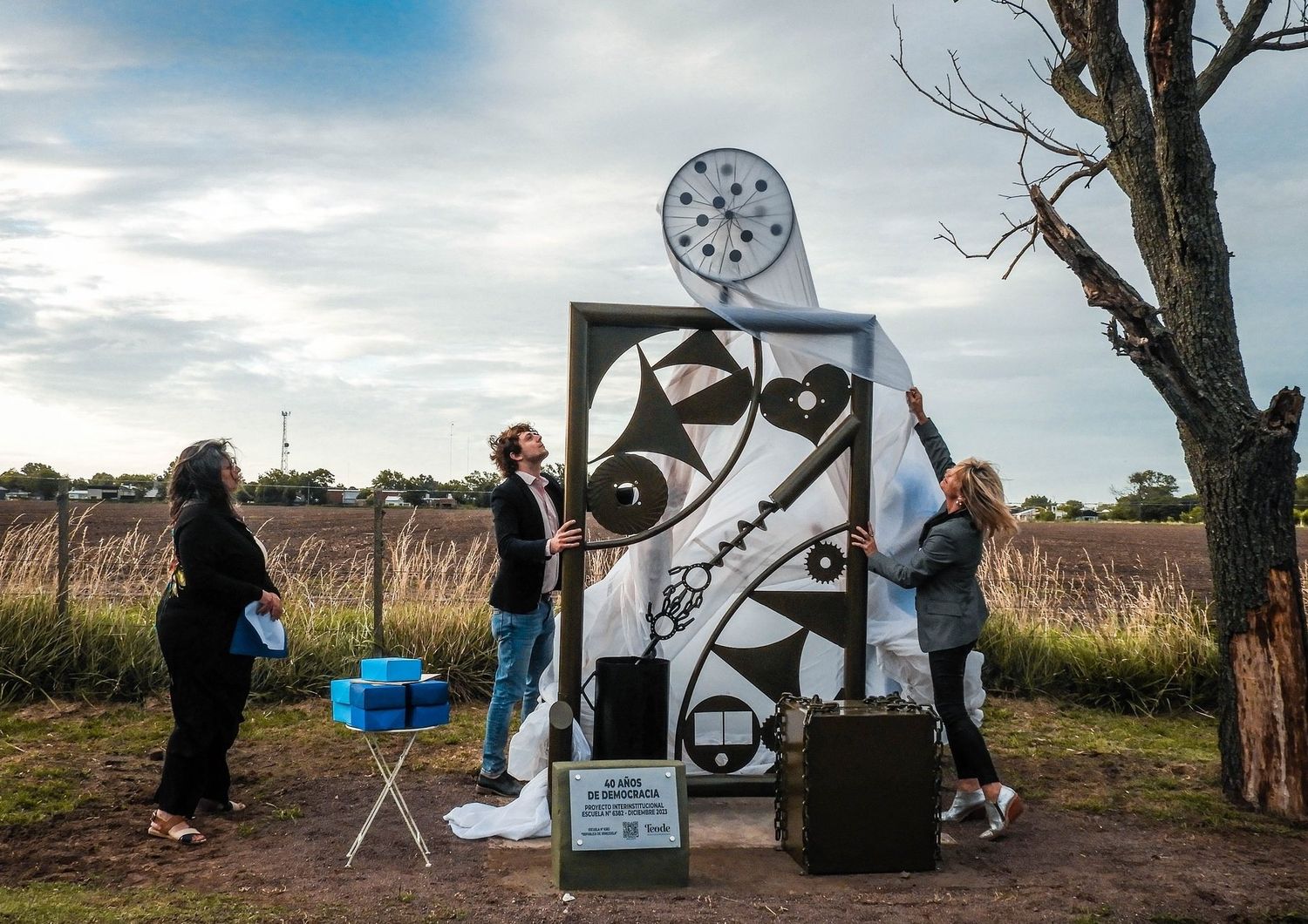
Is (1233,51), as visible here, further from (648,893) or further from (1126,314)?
(648,893)

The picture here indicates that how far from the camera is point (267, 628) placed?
483 centimetres

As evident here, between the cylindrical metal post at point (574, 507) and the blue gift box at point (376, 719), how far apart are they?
0.96m

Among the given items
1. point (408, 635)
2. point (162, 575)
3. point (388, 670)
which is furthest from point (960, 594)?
point (162, 575)

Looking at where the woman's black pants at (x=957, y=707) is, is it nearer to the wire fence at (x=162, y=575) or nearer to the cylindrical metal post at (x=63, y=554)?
the wire fence at (x=162, y=575)

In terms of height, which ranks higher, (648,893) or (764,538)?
(764,538)

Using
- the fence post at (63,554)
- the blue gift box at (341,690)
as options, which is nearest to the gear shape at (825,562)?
the blue gift box at (341,690)

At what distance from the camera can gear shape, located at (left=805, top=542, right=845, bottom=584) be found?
216 inches

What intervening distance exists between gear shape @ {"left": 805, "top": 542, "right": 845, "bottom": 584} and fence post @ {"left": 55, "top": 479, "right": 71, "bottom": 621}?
17.7 feet

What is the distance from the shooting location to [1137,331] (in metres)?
5.38

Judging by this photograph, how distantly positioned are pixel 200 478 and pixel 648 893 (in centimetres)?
250

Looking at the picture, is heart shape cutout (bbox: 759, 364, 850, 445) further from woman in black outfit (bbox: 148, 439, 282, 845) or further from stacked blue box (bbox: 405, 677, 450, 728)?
woman in black outfit (bbox: 148, 439, 282, 845)

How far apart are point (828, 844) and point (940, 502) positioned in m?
2.13

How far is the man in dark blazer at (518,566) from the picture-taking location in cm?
511

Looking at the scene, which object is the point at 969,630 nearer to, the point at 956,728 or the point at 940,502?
the point at 956,728
